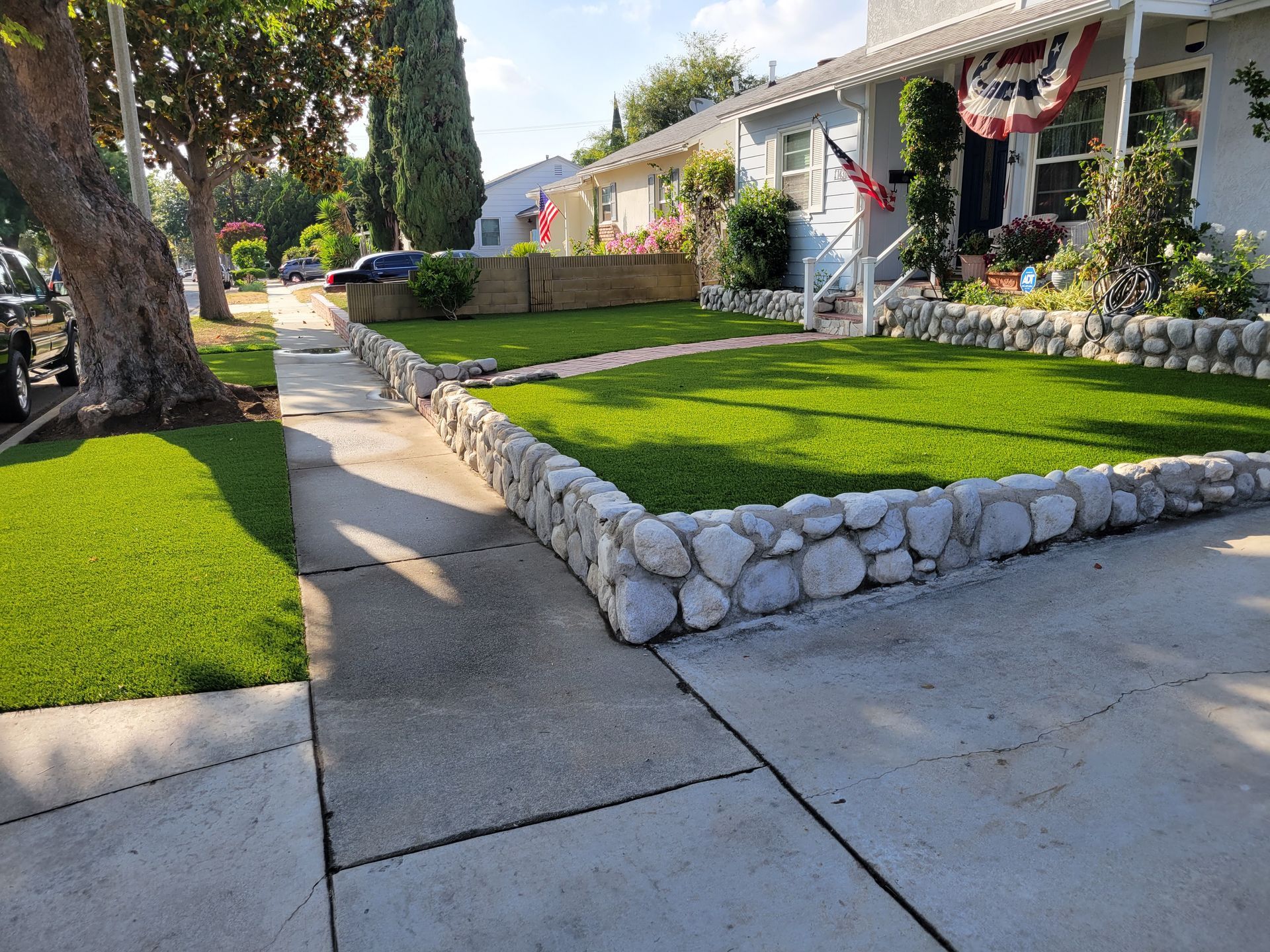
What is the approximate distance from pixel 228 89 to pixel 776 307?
39.3ft

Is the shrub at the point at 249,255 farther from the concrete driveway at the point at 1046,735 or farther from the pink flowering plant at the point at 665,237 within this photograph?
the concrete driveway at the point at 1046,735

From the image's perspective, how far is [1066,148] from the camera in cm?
1168

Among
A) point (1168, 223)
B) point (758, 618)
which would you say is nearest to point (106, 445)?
point (758, 618)

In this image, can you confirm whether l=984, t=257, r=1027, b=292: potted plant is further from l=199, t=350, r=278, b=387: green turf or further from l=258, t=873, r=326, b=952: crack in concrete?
l=258, t=873, r=326, b=952: crack in concrete

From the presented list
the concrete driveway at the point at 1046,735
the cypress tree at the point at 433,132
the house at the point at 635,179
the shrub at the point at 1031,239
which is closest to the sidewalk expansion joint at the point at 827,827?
the concrete driveway at the point at 1046,735

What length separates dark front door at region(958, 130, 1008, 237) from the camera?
1282 cm

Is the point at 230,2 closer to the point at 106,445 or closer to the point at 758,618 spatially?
the point at 106,445

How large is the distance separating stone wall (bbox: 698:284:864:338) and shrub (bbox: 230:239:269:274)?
44.3 meters

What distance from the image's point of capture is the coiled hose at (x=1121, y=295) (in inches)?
351

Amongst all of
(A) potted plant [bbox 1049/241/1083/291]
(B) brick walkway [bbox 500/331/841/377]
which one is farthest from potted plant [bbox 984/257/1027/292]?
(B) brick walkway [bbox 500/331/841/377]

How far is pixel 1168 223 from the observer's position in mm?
9031

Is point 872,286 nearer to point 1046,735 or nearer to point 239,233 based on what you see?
point 1046,735

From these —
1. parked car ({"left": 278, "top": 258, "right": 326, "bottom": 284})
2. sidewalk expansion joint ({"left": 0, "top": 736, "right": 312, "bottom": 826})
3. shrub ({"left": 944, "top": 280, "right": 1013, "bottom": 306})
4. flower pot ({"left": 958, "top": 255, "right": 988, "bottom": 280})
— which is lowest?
sidewalk expansion joint ({"left": 0, "top": 736, "right": 312, "bottom": 826})

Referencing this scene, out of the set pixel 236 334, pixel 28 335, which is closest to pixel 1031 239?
pixel 28 335
